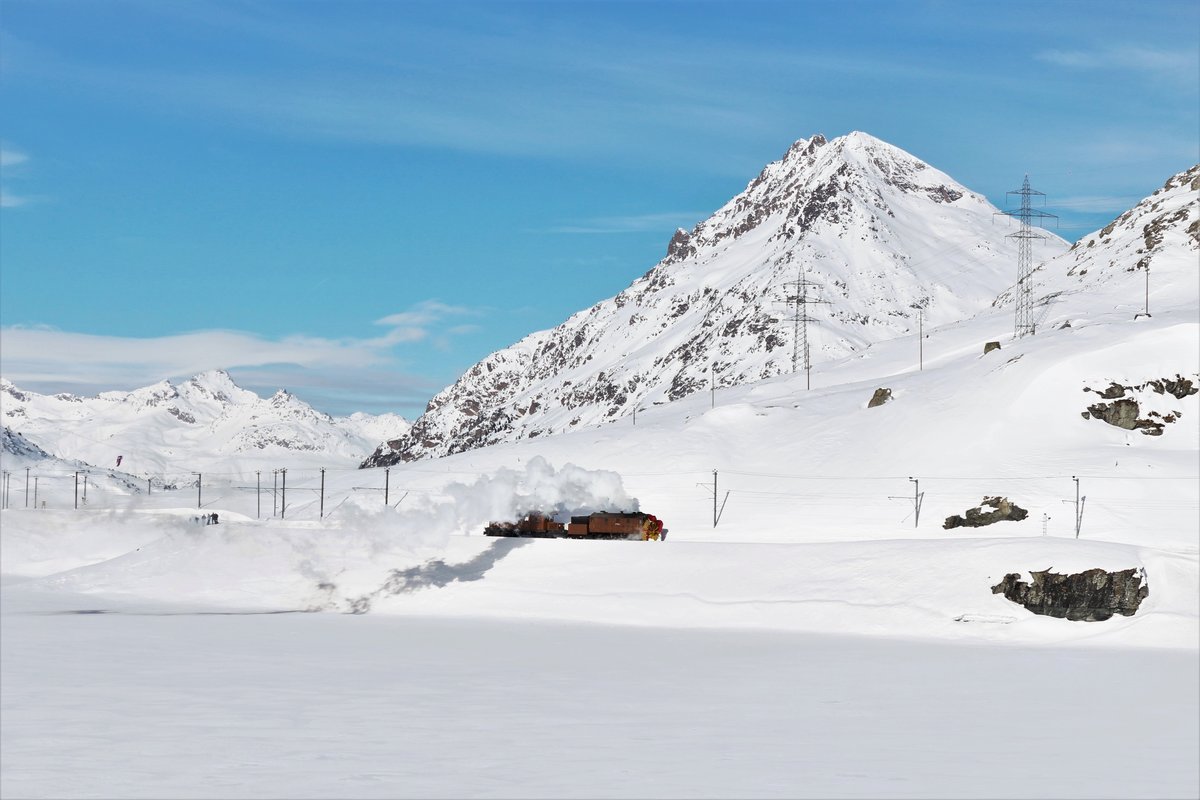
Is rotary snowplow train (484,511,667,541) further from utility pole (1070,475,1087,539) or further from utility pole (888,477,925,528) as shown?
utility pole (1070,475,1087,539)

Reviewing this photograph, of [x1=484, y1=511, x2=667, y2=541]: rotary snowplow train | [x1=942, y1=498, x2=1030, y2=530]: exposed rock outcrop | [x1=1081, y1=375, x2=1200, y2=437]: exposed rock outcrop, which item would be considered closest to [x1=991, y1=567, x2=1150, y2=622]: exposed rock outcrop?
[x1=484, y1=511, x2=667, y2=541]: rotary snowplow train

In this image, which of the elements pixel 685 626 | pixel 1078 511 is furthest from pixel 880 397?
pixel 685 626

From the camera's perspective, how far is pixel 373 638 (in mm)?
71688

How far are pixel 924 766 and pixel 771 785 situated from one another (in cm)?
592

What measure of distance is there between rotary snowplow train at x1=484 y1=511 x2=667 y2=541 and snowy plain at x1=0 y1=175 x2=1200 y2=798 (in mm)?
2670

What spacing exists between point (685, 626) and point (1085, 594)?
81.5 ft

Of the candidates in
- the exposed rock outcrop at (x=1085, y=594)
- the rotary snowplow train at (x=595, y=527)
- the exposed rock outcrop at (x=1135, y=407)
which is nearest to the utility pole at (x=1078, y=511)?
the exposed rock outcrop at (x=1135, y=407)

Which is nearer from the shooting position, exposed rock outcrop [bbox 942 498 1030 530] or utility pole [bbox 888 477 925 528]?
exposed rock outcrop [bbox 942 498 1030 530]

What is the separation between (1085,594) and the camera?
7331 centimetres

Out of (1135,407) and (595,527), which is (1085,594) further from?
(1135,407)

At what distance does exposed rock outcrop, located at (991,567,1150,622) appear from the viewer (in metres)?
72.8

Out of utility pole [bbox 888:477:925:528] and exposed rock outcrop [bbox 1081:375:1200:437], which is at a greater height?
exposed rock outcrop [bbox 1081:375:1200:437]

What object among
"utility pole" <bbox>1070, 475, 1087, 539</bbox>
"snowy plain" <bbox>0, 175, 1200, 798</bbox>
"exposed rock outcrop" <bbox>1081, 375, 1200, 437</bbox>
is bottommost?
"snowy plain" <bbox>0, 175, 1200, 798</bbox>

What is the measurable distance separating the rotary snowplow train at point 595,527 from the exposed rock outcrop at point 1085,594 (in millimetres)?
40894
